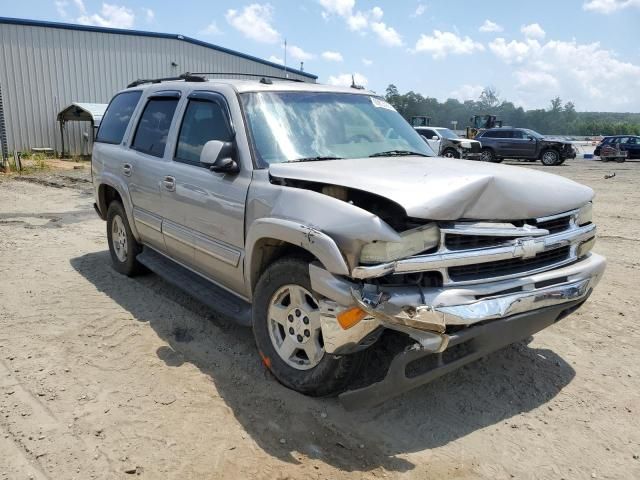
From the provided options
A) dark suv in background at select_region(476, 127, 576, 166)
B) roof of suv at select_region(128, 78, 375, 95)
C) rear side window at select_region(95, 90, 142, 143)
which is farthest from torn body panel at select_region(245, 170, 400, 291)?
dark suv in background at select_region(476, 127, 576, 166)

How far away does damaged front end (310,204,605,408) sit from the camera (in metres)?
2.69

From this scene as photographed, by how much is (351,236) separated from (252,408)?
4.38 feet

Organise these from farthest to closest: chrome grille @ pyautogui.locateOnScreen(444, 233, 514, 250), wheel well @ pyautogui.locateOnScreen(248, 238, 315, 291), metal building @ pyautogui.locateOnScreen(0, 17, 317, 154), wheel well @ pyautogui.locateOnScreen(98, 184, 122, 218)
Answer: metal building @ pyautogui.locateOnScreen(0, 17, 317, 154)
wheel well @ pyautogui.locateOnScreen(98, 184, 122, 218)
wheel well @ pyautogui.locateOnScreen(248, 238, 315, 291)
chrome grille @ pyautogui.locateOnScreen(444, 233, 514, 250)

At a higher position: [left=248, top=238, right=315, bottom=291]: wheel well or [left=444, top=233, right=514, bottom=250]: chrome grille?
[left=444, top=233, right=514, bottom=250]: chrome grille

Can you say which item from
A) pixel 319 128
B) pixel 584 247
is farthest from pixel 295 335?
pixel 584 247

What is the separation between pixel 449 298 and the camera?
272 centimetres

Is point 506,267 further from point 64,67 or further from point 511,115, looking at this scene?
point 511,115

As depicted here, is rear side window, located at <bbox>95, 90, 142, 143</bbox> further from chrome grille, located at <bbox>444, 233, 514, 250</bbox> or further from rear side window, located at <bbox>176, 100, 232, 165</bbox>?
chrome grille, located at <bbox>444, 233, 514, 250</bbox>

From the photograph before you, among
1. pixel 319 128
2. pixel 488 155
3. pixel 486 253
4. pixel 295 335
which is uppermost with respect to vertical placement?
pixel 319 128

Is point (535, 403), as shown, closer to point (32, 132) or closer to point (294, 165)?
point (294, 165)

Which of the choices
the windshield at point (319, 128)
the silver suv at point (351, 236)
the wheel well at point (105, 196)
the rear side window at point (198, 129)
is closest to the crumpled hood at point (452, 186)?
the silver suv at point (351, 236)

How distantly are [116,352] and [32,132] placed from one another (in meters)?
22.8

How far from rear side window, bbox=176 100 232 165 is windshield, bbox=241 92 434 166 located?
0.92 feet

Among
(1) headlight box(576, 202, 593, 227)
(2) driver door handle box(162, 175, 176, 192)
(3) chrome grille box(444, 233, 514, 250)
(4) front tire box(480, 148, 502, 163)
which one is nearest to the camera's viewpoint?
(3) chrome grille box(444, 233, 514, 250)
